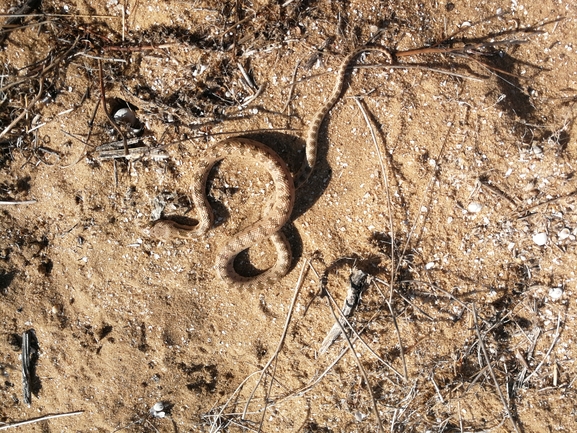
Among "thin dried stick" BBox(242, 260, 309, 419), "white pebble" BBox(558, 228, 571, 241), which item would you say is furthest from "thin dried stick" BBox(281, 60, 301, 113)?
"white pebble" BBox(558, 228, 571, 241)

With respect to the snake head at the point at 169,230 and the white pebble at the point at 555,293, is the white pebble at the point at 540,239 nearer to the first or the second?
the white pebble at the point at 555,293

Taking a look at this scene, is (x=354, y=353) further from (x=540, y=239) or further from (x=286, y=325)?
(x=540, y=239)

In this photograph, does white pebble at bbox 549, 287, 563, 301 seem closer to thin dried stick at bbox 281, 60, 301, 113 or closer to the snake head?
thin dried stick at bbox 281, 60, 301, 113

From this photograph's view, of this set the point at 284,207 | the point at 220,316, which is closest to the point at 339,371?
the point at 220,316

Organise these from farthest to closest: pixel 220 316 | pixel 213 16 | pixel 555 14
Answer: pixel 220 316, pixel 555 14, pixel 213 16

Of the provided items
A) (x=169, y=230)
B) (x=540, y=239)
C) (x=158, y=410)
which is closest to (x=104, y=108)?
(x=169, y=230)

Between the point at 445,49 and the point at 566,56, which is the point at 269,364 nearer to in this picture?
the point at 445,49

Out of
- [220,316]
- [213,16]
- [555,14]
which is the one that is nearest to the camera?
[213,16]
